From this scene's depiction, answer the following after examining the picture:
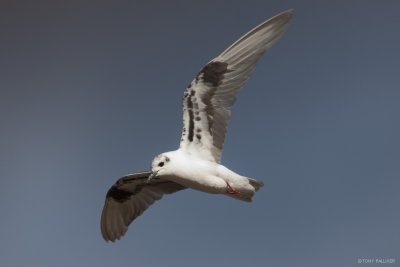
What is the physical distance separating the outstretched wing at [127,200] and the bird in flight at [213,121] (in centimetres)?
212

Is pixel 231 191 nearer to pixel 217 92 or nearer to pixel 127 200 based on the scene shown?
pixel 217 92

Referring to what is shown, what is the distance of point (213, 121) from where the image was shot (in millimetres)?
13352

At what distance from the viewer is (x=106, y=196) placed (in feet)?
52.2

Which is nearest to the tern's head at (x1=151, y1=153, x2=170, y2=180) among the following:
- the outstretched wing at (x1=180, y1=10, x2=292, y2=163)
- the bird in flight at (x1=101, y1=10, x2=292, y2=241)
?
the bird in flight at (x1=101, y1=10, x2=292, y2=241)

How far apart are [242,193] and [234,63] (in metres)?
2.77

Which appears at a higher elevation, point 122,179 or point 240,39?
point 240,39

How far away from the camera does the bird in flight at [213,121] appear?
42.3ft

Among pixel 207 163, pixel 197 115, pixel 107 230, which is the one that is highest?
pixel 197 115

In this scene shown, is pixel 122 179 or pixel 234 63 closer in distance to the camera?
pixel 234 63

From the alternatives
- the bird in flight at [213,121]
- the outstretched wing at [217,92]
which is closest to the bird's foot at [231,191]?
the bird in flight at [213,121]

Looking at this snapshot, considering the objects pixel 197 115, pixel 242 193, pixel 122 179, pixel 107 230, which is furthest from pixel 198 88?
pixel 107 230

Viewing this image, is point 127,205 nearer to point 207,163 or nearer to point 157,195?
point 157,195

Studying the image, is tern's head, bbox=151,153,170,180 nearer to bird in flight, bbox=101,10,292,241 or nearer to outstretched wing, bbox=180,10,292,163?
bird in flight, bbox=101,10,292,241

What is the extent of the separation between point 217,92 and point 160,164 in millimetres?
1958
